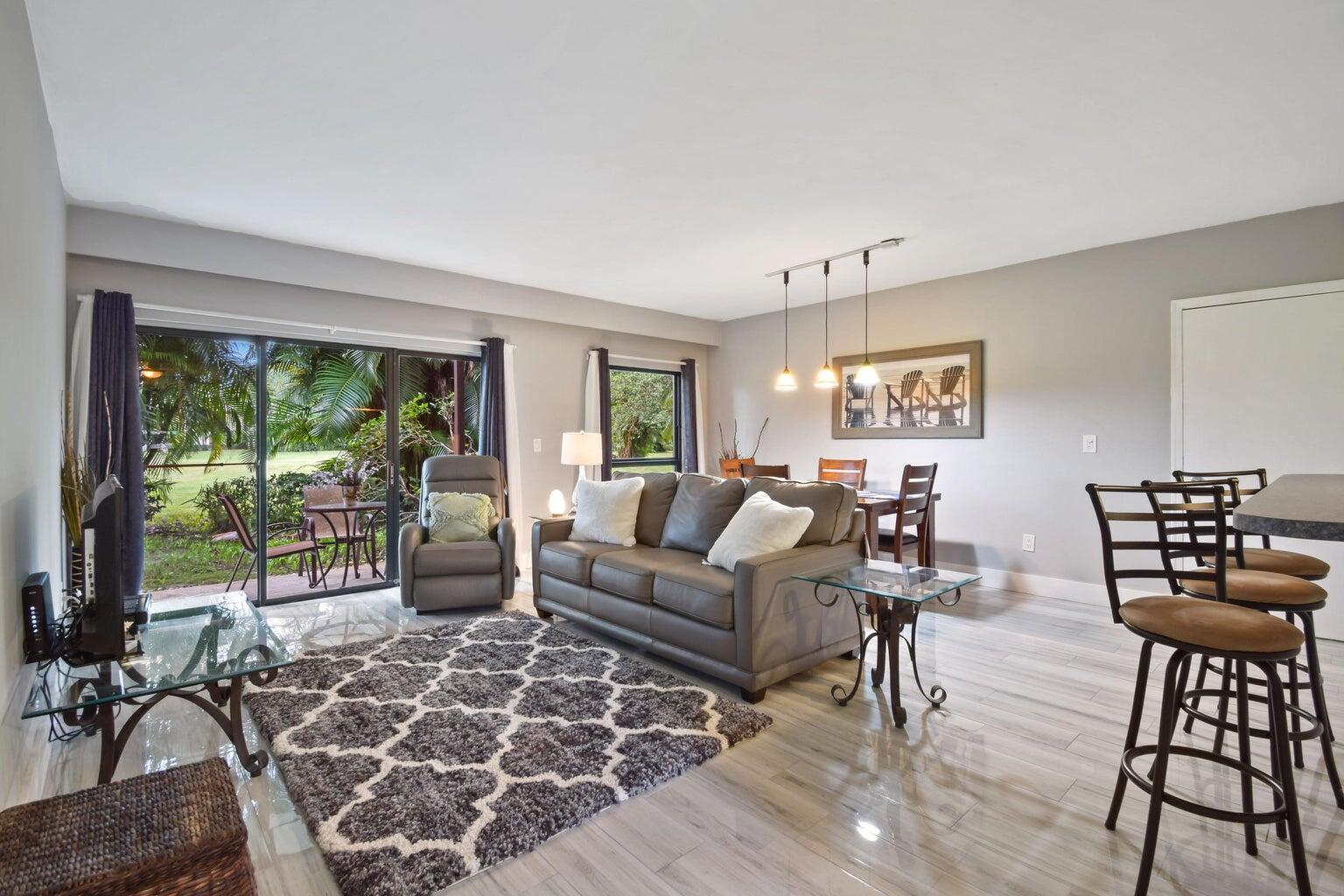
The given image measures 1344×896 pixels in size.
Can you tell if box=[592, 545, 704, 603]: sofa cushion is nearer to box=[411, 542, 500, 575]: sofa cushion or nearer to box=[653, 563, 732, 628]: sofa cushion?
box=[653, 563, 732, 628]: sofa cushion

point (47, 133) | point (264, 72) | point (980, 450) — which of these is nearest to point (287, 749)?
point (264, 72)

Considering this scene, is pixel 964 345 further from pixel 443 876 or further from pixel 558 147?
pixel 443 876

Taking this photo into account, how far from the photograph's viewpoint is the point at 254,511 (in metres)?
4.46

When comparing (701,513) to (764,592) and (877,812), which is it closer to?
(764,592)

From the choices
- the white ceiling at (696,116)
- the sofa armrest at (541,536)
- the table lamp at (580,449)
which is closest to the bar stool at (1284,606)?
the white ceiling at (696,116)

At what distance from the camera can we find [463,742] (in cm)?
247

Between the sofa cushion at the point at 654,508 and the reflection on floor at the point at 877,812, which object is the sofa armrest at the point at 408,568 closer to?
the reflection on floor at the point at 877,812

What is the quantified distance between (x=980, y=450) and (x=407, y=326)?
4.72 m

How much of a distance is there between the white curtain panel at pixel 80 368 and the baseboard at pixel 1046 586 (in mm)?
5809

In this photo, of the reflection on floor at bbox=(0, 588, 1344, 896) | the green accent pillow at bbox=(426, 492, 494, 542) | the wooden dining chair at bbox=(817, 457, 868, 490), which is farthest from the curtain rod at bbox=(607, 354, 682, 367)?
the reflection on floor at bbox=(0, 588, 1344, 896)

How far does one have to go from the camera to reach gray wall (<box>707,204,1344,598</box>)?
3.93m

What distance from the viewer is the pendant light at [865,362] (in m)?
4.38

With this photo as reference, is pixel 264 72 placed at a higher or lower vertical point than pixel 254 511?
higher

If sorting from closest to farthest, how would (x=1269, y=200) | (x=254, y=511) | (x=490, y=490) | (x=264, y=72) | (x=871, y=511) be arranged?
(x=264, y=72) → (x=1269, y=200) → (x=871, y=511) → (x=254, y=511) → (x=490, y=490)
